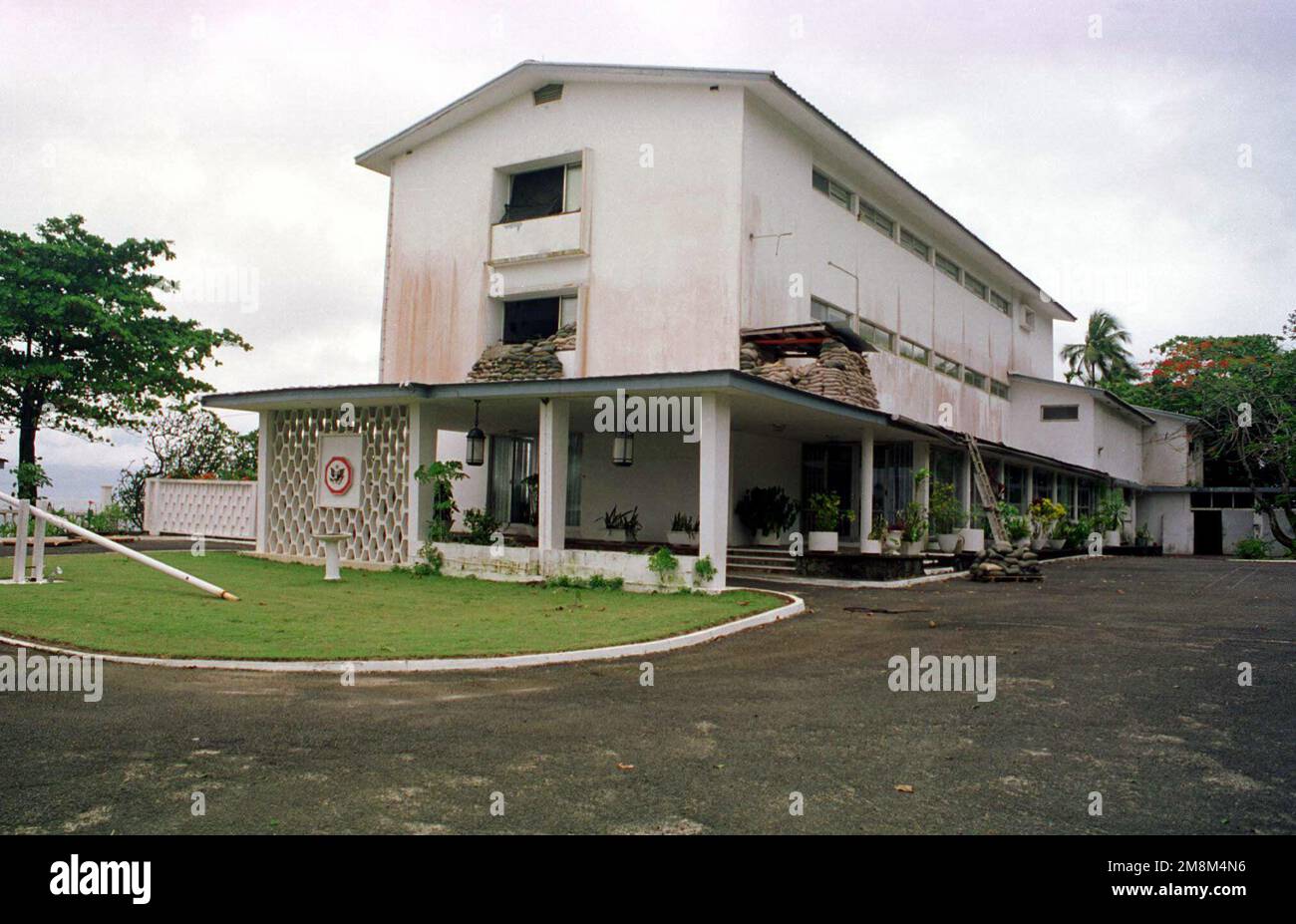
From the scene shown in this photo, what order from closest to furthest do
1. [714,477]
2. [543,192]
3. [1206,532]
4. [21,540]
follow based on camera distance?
1. [21,540]
2. [714,477]
3. [543,192]
4. [1206,532]

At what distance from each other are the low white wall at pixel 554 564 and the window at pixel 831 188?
9902mm

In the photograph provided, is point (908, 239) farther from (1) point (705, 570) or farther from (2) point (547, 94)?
(1) point (705, 570)

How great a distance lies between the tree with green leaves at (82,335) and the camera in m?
24.2

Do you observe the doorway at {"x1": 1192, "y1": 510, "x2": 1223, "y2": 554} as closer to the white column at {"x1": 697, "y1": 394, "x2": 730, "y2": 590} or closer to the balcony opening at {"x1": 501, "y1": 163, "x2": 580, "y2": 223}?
the balcony opening at {"x1": 501, "y1": 163, "x2": 580, "y2": 223}

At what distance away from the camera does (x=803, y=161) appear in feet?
63.6

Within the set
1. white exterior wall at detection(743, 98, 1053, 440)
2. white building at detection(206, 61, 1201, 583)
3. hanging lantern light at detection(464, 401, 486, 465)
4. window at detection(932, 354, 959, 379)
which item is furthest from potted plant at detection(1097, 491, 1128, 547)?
hanging lantern light at detection(464, 401, 486, 465)

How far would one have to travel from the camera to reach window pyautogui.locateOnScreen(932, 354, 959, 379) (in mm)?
26005

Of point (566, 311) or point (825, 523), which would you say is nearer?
point (825, 523)

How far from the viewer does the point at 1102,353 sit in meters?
52.0

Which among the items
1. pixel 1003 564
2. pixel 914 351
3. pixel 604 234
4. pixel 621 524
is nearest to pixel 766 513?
pixel 621 524

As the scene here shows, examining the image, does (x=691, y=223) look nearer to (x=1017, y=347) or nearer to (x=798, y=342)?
(x=798, y=342)

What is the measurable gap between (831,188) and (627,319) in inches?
241

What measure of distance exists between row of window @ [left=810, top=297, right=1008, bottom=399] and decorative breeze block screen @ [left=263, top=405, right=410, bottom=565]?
29.9 ft
